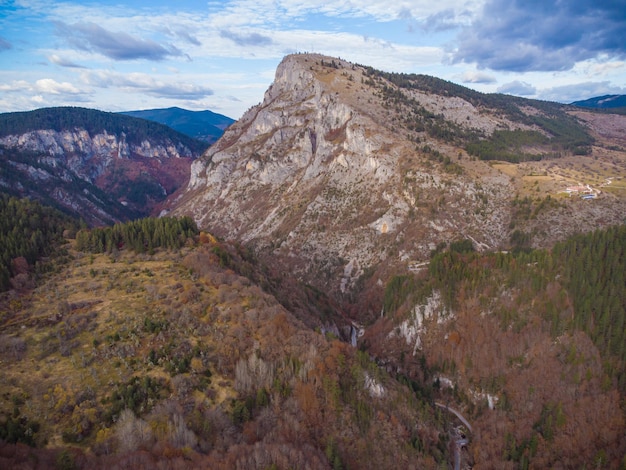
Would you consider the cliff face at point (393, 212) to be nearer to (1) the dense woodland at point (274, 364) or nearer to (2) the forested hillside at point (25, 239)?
(1) the dense woodland at point (274, 364)

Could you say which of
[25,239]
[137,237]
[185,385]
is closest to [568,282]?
Answer: [185,385]

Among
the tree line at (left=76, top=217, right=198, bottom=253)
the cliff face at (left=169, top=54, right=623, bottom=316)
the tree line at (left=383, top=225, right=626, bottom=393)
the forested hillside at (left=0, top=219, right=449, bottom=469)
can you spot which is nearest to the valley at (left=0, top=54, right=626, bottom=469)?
the forested hillside at (left=0, top=219, right=449, bottom=469)

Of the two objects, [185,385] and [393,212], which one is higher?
[393,212]

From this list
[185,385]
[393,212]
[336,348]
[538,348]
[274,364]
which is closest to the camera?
[185,385]

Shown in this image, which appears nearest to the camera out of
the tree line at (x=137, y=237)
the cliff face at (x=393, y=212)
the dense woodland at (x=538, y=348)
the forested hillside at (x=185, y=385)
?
the forested hillside at (x=185, y=385)

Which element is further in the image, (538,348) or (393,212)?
(393,212)

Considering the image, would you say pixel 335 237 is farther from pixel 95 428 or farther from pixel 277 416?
pixel 95 428

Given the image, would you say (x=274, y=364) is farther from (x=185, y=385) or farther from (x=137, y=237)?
(x=137, y=237)

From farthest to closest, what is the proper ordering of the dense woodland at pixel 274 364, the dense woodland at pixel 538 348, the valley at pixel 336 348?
the dense woodland at pixel 538 348 < the valley at pixel 336 348 < the dense woodland at pixel 274 364

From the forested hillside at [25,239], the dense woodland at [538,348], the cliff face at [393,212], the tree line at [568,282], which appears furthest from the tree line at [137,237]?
the cliff face at [393,212]

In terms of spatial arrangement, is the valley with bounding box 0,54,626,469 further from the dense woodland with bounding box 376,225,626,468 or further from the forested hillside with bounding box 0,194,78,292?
the forested hillside with bounding box 0,194,78,292

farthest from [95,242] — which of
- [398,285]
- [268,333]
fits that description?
[398,285]
